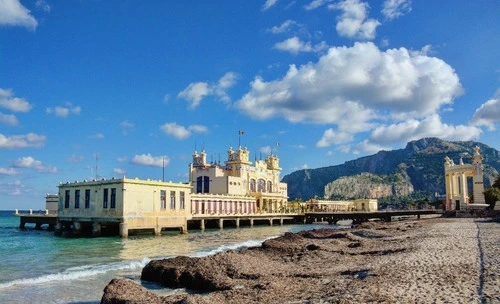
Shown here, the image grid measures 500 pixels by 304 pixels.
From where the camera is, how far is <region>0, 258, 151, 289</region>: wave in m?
17.4

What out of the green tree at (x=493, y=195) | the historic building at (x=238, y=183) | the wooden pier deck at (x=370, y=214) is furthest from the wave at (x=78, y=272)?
the green tree at (x=493, y=195)

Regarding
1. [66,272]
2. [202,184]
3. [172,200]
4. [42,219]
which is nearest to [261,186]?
[202,184]

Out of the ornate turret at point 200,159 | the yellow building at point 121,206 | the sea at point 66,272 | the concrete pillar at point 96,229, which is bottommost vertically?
the sea at point 66,272

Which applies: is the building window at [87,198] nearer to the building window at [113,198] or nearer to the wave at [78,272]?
the building window at [113,198]

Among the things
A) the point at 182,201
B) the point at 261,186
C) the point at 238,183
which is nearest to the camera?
the point at 182,201

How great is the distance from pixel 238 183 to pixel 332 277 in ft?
213

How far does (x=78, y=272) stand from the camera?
19.5 meters

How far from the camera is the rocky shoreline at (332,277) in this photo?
37.0 ft

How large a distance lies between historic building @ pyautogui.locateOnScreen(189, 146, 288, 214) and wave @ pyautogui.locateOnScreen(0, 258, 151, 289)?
152ft

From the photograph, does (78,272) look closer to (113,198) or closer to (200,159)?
(113,198)

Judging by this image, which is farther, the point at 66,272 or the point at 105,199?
the point at 105,199

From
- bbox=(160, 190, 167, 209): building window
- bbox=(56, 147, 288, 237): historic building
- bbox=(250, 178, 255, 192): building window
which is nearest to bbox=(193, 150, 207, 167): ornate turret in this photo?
bbox=(250, 178, 255, 192): building window

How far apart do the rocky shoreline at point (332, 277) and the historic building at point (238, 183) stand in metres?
49.6

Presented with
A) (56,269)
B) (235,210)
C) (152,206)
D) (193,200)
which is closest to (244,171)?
(235,210)
